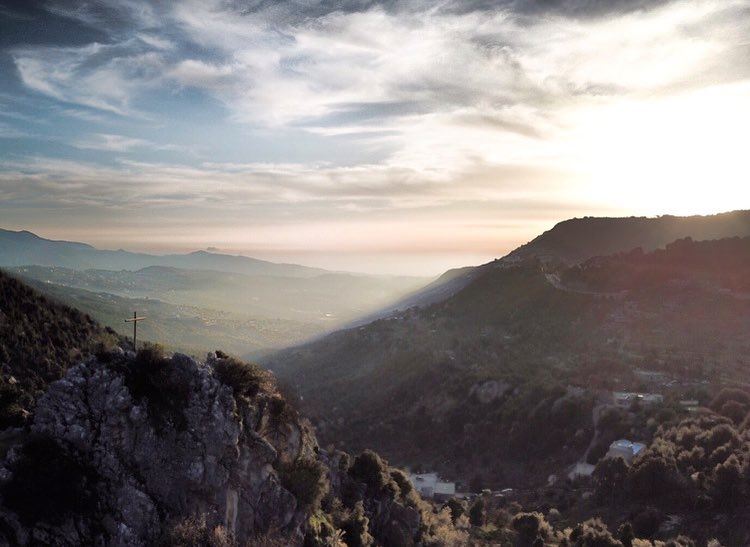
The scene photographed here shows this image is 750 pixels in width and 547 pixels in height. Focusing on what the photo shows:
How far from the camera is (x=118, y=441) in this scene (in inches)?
637

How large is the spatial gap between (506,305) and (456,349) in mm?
14708

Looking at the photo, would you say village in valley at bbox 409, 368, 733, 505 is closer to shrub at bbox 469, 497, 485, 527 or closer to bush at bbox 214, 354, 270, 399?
shrub at bbox 469, 497, 485, 527

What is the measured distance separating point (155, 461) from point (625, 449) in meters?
39.1

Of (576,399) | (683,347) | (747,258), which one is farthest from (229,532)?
(747,258)

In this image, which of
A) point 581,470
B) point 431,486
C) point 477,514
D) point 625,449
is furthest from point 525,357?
point 477,514

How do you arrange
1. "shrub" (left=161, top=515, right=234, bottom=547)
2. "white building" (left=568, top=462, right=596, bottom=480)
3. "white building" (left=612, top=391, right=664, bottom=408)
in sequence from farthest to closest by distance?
"white building" (left=612, top=391, right=664, bottom=408) → "white building" (left=568, top=462, right=596, bottom=480) → "shrub" (left=161, top=515, right=234, bottom=547)

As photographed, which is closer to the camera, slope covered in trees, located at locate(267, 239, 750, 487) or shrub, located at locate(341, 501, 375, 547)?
shrub, located at locate(341, 501, 375, 547)

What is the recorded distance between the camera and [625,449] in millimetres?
44625

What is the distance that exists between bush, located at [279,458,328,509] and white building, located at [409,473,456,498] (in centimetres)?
2733

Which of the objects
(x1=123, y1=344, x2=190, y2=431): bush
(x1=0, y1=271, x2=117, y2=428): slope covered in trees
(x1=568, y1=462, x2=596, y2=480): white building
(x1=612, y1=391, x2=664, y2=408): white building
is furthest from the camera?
(x1=612, y1=391, x2=664, y2=408): white building

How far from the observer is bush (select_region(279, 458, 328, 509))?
802 inches

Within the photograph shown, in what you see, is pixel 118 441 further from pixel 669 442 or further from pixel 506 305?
pixel 506 305

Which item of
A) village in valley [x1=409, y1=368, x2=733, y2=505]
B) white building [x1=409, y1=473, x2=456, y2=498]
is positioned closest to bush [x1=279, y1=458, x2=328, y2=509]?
white building [x1=409, y1=473, x2=456, y2=498]

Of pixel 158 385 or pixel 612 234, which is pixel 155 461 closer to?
pixel 158 385
